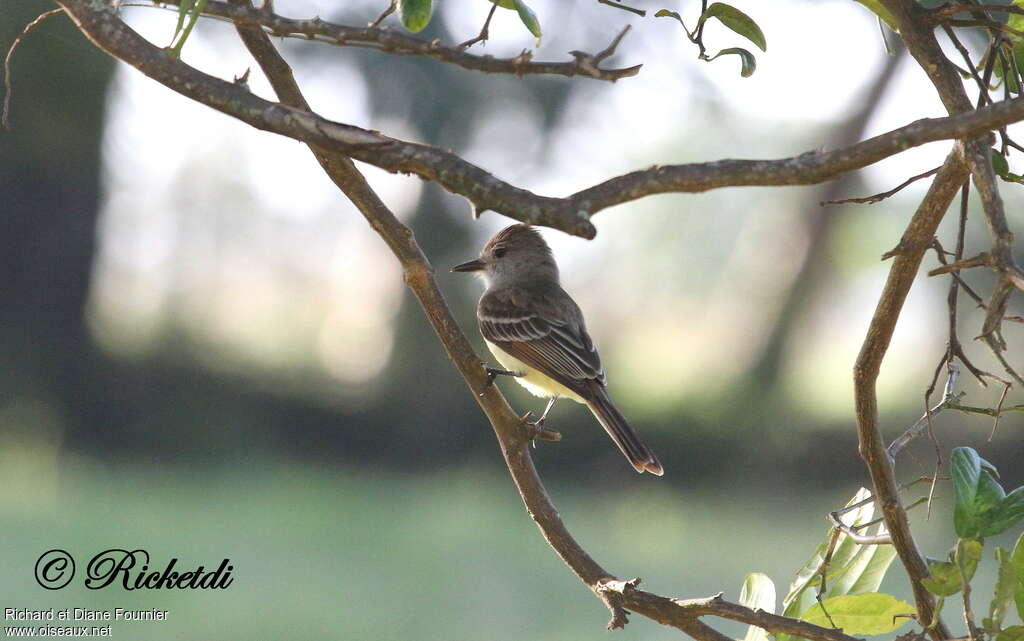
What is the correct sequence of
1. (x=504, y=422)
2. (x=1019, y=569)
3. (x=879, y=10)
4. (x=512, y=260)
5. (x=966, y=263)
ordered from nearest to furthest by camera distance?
(x=1019, y=569)
(x=966, y=263)
(x=879, y=10)
(x=504, y=422)
(x=512, y=260)

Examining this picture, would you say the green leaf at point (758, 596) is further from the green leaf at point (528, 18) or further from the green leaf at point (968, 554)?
the green leaf at point (528, 18)

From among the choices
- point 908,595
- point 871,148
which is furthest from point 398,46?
point 908,595

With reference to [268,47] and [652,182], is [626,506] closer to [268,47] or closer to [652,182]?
[268,47]

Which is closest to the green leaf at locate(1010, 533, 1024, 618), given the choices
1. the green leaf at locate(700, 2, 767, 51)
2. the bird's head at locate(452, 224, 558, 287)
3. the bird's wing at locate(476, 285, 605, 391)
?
the green leaf at locate(700, 2, 767, 51)

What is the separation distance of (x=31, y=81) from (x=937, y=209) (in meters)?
7.42

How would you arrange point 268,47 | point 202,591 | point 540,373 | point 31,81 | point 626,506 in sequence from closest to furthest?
1. point 268,47
2. point 540,373
3. point 202,591
4. point 31,81
5. point 626,506

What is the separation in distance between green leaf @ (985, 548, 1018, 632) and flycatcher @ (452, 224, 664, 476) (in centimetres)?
209

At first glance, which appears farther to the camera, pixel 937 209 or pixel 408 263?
pixel 408 263

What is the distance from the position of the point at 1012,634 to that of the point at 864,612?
0.82 ft

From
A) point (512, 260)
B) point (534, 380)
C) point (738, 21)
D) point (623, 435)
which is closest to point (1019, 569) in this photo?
point (738, 21)

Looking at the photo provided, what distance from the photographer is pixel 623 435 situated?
12.3ft

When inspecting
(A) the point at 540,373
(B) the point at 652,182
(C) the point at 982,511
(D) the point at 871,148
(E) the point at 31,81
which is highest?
(E) the point at 31,81

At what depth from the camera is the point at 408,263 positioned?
2.16 meters

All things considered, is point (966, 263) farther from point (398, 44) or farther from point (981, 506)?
point (398, 44)
